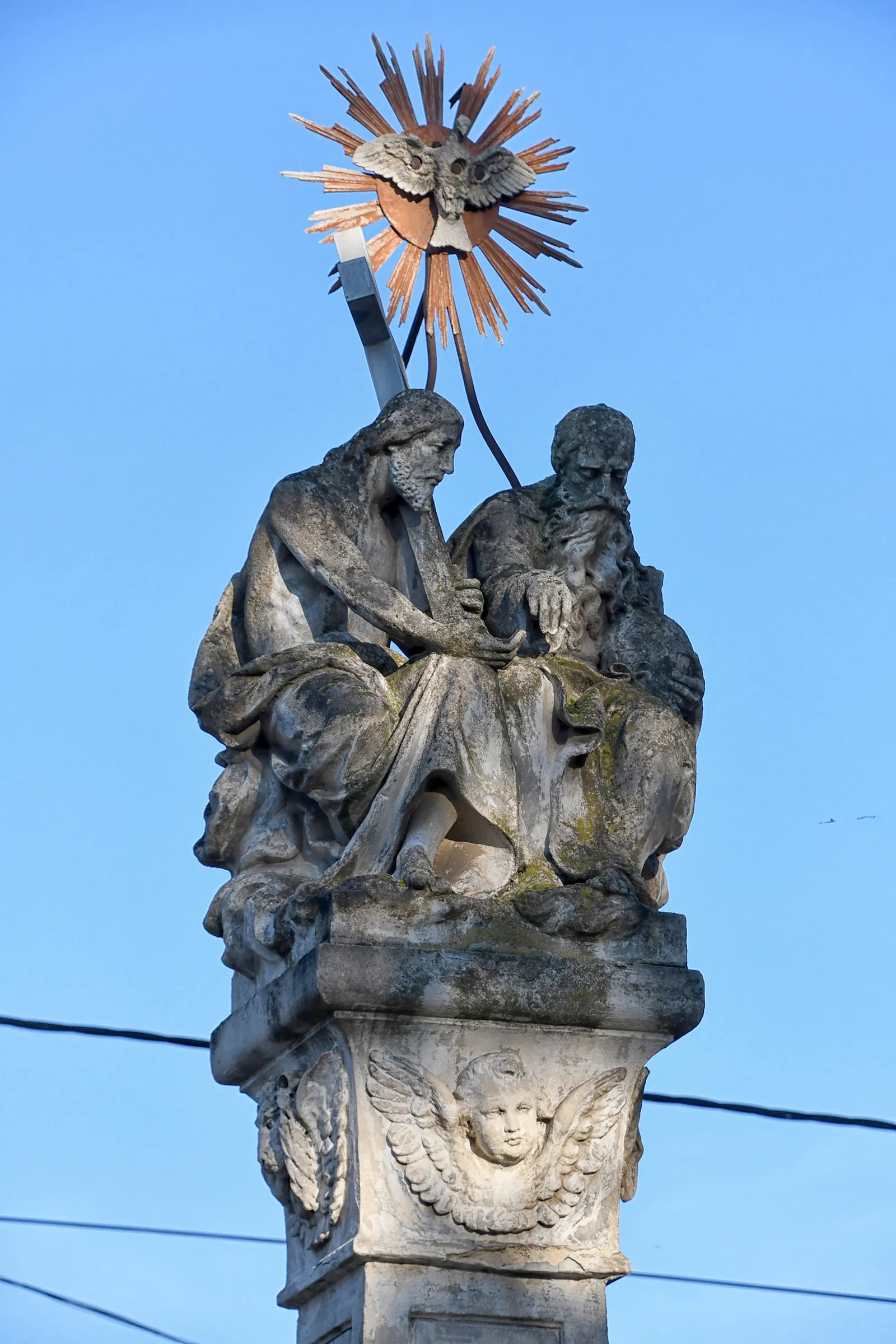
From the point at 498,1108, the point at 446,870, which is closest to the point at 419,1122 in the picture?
the point at 498,1108

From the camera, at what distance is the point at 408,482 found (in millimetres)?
8742

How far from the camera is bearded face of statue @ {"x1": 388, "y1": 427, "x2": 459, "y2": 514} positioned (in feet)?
28.7

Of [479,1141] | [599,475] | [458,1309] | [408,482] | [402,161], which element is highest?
[402,161]

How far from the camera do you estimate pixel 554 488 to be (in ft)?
30.0

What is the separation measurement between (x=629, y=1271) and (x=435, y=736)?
5.92ft

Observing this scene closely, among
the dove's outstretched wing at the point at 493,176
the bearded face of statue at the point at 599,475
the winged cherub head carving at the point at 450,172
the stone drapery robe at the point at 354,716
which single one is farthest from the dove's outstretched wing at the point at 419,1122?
the dove's outstretched wing at the point at 493,176

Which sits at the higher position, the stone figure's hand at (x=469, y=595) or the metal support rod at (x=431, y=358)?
the metal support rod at (x=431, y=358)

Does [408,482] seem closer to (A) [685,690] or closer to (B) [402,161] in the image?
(A) [685,690]

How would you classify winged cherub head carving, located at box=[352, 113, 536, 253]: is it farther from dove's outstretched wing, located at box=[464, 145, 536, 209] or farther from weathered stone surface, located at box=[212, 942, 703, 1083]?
weathered stone surface, located at box=[212, 942, 703, 1083]

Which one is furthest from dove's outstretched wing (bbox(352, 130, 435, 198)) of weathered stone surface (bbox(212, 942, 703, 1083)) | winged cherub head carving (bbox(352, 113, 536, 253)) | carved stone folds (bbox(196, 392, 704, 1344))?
weathered stone surface (bbox(212, 942, 703, 1083))

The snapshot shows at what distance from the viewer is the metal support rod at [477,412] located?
31.8 ft

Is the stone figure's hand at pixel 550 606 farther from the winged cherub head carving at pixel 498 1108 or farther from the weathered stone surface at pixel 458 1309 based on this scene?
the weathered stone surface at pixel 458 1309

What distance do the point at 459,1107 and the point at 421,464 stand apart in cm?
234

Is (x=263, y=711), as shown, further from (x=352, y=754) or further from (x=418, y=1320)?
(x=418, y=1320)
